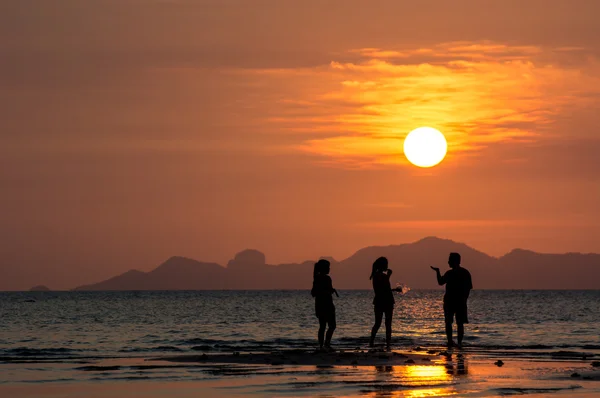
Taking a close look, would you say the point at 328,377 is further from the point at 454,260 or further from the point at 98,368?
the point at 454,260

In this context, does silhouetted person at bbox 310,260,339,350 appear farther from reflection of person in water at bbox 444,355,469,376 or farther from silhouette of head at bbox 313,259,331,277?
reflection of person in water at bbox 444,355,469,376

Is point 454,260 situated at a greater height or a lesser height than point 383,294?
greater

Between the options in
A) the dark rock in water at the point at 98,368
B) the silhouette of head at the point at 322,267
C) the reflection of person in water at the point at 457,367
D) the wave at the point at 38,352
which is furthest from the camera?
the wave at the point at 38,352

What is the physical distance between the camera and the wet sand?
15.5 metres

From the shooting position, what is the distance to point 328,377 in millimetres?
17531

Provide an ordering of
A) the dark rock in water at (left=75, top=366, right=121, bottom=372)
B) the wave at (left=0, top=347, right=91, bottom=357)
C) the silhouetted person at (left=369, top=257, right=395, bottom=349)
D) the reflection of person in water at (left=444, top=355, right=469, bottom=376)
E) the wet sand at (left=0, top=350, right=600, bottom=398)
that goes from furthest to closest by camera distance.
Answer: the wave at (left=0, top=347, right=91, bottom=357), the silhouetted person at (left=369, top=257, right=395, bottom=349), the dark rock in water at (left=75, top=366, right=121, bottom=372), the reflection of person in water at (left=444, top=355, right=469, bottom=376), the wet sand at (left=0, top=350, right=600, bottom=398)

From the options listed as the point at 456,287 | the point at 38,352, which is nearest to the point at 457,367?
the point at 456,287

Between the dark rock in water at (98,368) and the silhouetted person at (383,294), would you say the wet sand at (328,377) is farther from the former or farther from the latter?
the silhouetted person at (383,294)

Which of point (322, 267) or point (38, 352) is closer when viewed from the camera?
point (322, 267)

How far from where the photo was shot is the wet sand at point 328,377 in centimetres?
1547

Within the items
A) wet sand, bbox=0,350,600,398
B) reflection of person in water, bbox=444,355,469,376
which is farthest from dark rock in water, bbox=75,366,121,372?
reflection of person in water, bbox=444,355,469,376

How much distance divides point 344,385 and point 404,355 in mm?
6382

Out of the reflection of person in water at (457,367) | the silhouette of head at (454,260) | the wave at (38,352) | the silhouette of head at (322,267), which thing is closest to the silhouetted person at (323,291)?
the silhouette of head at (322,267)

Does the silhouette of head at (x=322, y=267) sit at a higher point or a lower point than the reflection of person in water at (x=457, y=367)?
higher
